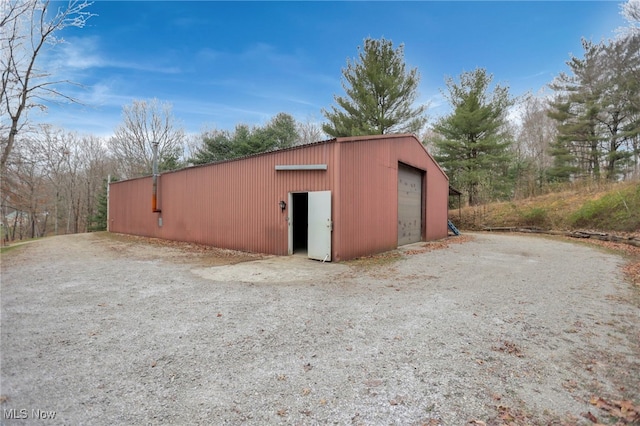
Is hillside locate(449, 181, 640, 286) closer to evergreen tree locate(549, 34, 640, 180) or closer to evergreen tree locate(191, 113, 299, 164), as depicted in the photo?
evergreen tree locate(549, 34, 640, 180)

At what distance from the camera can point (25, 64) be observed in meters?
11.4

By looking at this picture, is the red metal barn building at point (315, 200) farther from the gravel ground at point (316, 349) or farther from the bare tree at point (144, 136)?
the bare tree at point (144, 136)

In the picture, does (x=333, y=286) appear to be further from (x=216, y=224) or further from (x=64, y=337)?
(x=216, y=224)

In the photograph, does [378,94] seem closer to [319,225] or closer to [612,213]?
[612,213]

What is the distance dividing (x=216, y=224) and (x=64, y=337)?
7767 millimetres

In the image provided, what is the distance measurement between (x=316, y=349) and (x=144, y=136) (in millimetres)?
28044

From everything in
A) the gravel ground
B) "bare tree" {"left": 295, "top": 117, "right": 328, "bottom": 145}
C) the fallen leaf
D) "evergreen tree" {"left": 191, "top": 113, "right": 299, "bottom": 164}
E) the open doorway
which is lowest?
the gravel ground

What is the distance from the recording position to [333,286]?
5.20 meters

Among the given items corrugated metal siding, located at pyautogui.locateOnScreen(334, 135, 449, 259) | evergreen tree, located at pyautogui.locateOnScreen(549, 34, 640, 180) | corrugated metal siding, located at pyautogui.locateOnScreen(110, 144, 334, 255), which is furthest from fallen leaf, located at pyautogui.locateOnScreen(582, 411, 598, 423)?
evergreen tree, located at pyautogui.locateOnScreen(549, 34, 640, 180)

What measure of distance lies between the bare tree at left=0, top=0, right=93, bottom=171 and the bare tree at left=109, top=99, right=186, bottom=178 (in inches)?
507

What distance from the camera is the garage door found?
1069cm

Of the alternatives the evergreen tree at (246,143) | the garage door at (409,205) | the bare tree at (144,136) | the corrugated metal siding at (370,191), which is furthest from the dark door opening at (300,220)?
the bare tree at (144,136)

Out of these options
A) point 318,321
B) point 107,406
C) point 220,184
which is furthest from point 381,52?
point 107,406
